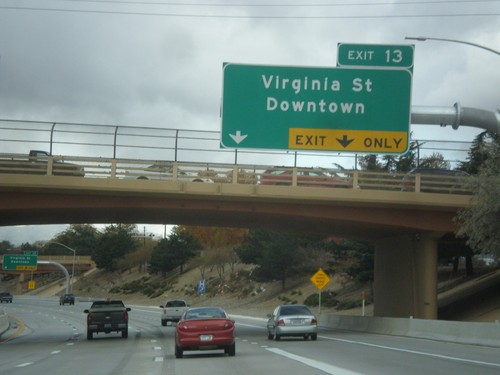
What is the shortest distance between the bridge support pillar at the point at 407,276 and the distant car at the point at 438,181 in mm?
2482

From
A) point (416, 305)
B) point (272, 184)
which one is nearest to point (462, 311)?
point (416, 305)

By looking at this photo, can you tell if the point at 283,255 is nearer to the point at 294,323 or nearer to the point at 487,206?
the point at 294,323

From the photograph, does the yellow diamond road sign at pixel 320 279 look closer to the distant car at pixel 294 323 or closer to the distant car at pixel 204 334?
the distant car at pixel 294 323

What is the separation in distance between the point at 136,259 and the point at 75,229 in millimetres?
51278

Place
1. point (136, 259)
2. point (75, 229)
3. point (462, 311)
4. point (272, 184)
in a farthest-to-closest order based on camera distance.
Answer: point (75, 229) → point (136, 259) → point (462, 311) → point (272, 184)

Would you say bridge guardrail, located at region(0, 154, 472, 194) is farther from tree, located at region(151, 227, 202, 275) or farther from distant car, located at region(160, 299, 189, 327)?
tree, located at region(151, 227, 202, 275)

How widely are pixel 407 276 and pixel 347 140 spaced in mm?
15427

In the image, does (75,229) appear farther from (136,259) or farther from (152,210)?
(152,210)

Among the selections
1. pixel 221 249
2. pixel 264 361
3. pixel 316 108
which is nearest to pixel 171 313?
pixel 316 108

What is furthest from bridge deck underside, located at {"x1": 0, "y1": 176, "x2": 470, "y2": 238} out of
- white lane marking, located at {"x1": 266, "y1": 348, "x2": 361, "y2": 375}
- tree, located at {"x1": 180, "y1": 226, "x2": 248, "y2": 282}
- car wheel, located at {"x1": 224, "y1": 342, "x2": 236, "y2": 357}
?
tree, located at {"x1": 180, "y1": 226, "x2": 248, "y2": 282}

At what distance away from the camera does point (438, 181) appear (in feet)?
118

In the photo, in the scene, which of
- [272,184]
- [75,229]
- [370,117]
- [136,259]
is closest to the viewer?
[370,117]

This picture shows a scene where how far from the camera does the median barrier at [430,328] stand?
27.5m

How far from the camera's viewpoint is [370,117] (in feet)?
85.1
